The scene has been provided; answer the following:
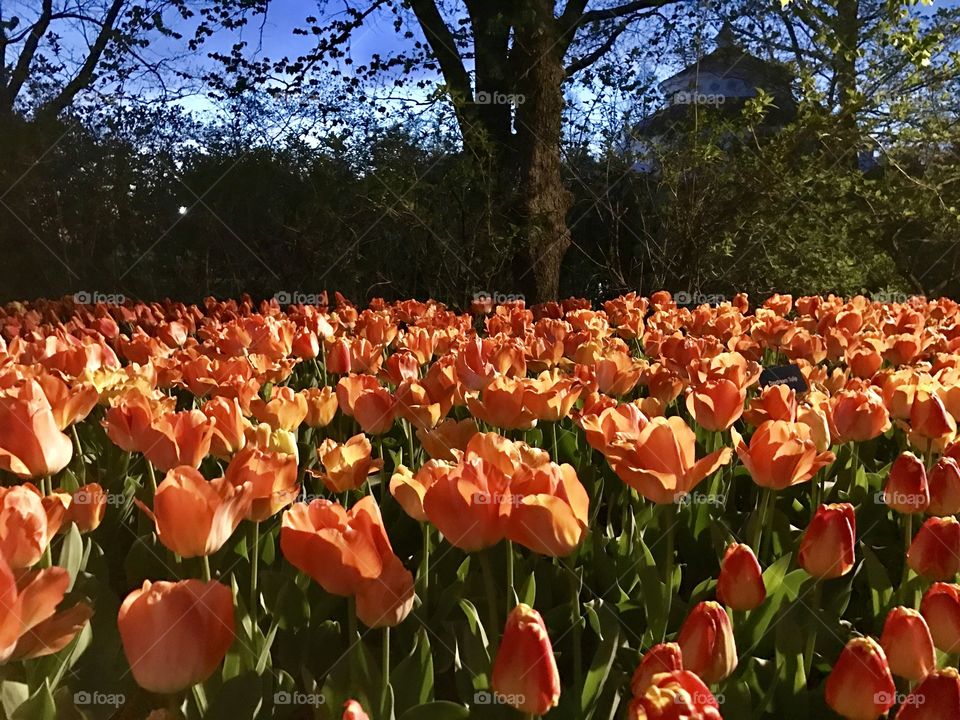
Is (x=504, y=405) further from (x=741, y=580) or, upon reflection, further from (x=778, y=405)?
(x=741, y=580)

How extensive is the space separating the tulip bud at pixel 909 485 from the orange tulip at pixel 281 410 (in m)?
1.15

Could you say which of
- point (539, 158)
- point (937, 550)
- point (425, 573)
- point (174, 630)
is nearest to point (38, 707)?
point (174, 630)

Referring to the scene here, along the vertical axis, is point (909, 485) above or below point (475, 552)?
above

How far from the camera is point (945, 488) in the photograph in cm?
145

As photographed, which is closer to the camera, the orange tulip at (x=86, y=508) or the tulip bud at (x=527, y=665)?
the tulip bud at (x=527, y=665)

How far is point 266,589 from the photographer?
1472 mm

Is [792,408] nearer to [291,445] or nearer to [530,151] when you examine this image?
[291,445]

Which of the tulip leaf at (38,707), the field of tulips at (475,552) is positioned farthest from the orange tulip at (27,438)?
the tulip leaf at (38,707)

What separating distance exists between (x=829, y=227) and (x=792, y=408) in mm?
8222

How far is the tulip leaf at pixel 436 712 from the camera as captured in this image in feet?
3.51

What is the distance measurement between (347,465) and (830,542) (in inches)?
32.8

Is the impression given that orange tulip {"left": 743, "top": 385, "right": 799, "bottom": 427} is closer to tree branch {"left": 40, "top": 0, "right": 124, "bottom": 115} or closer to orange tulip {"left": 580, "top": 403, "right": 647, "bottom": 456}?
orange tulip {"left": 580, "top": 403, "right": 647, "bottom": 456}

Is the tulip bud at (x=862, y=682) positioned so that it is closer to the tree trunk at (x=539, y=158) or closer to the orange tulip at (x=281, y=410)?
the orange tulip at (x=281, y=410)

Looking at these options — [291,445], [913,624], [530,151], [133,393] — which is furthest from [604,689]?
[530,151]
